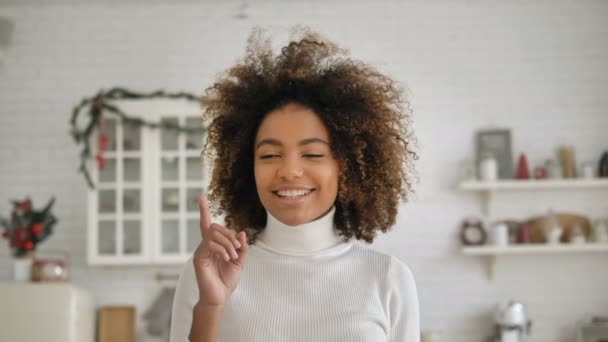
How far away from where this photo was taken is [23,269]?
16.1ft

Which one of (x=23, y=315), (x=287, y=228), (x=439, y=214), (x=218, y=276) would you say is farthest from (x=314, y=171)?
(x=439, y=214)

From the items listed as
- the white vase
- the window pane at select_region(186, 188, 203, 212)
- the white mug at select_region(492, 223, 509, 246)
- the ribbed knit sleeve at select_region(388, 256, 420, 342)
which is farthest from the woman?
the white mug at select_region(492, 223, 509, 246)

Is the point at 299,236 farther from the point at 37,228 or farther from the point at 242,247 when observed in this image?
the point at 37,228

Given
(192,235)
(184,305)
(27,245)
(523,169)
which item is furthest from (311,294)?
(523,169)

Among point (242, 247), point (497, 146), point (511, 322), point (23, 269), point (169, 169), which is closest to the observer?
point (242, 247)

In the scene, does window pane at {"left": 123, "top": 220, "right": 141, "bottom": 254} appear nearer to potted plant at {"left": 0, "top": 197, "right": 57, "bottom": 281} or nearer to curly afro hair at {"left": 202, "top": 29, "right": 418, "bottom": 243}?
potted plant at {"left": 0, "top": 197, "right": 57, "bottom": 281}

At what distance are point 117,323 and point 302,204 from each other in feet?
12.9

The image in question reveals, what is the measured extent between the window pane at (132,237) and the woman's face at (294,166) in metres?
3.67

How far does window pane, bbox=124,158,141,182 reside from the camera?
5.13 metres

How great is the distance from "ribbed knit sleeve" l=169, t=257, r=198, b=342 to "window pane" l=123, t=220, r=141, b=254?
365cm

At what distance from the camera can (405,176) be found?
1777 mm

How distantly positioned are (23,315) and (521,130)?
3.03 m

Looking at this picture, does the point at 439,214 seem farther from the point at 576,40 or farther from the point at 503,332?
the point at 576,40

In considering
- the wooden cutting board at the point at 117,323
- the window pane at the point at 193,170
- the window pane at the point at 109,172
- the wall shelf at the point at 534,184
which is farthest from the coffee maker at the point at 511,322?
the window pane at the point at 109,172
